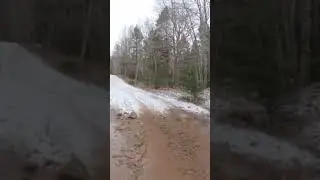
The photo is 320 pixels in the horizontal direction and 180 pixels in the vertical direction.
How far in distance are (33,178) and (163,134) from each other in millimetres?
521

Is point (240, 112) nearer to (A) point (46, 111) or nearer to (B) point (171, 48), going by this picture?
(B) point (171, 48)

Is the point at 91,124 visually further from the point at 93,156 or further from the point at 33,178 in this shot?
the point at 33,178

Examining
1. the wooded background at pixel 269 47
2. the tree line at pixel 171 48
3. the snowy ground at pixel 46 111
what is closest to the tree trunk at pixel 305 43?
the wooded background at pixel 269 47

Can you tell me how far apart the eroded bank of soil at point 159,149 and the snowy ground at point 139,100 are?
0.04 m

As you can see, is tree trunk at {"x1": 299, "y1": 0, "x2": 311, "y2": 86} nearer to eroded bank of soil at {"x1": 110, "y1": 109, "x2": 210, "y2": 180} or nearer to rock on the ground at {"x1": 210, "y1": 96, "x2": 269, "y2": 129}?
rock on the ground at {"x1": 210, "y1": 96, "x2": 269, "y2": 129}

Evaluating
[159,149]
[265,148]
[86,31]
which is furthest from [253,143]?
[86,31]

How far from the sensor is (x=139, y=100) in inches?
68.9

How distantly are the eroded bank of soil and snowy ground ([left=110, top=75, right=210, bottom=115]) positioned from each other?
0.04 metres

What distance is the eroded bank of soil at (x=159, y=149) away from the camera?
Answer: 174cm

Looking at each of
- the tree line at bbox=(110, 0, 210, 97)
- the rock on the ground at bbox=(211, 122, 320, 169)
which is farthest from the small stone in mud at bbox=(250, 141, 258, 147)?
the tree line at bbox=(110, 0, 210, 97)

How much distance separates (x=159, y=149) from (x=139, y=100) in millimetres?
210

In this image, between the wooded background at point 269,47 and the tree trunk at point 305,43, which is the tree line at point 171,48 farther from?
the tree trunk at point 305,43

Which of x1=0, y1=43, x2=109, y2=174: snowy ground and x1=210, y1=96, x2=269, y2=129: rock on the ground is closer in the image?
x1=0, y1=43, x2=109, y2=174: snowy ground

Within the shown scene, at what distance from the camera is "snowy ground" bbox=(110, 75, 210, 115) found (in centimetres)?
173
